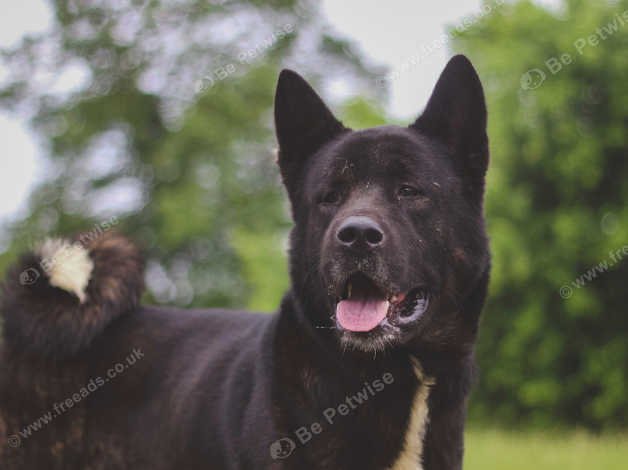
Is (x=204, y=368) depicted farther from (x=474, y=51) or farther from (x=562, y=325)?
(x=474, y=51)

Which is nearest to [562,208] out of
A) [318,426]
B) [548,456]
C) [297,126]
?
[548,456]

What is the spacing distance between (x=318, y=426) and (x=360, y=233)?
0.76 metres

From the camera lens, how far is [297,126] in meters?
3.62

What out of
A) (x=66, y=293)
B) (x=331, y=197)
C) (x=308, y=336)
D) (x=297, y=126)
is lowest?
(x=66, y=293)

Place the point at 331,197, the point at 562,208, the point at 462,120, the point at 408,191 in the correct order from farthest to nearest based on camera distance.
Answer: the point at 562,208 → the point at 462,120 → the point at 331,197 → the point at 408,191

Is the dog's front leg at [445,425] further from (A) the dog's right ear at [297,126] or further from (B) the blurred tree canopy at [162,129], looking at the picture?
(B) the blurred tree canopy at [162,129]

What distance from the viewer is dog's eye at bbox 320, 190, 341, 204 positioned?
130 inches

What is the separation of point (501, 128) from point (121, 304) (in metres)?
10.2

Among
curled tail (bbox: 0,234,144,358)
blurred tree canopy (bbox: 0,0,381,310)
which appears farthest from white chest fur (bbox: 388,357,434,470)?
blurred tree canopy (bbox: 0,0,381,310)

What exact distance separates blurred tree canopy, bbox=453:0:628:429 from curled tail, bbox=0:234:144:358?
9206 mm

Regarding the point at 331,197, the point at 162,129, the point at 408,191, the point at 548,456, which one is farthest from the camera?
the point at 162,129

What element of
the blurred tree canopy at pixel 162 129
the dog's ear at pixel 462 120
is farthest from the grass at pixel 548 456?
the blurred tree canopy at pixel 162 129

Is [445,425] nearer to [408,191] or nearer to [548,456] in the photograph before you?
[408,191]

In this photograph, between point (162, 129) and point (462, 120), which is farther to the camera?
point (162, 129)
